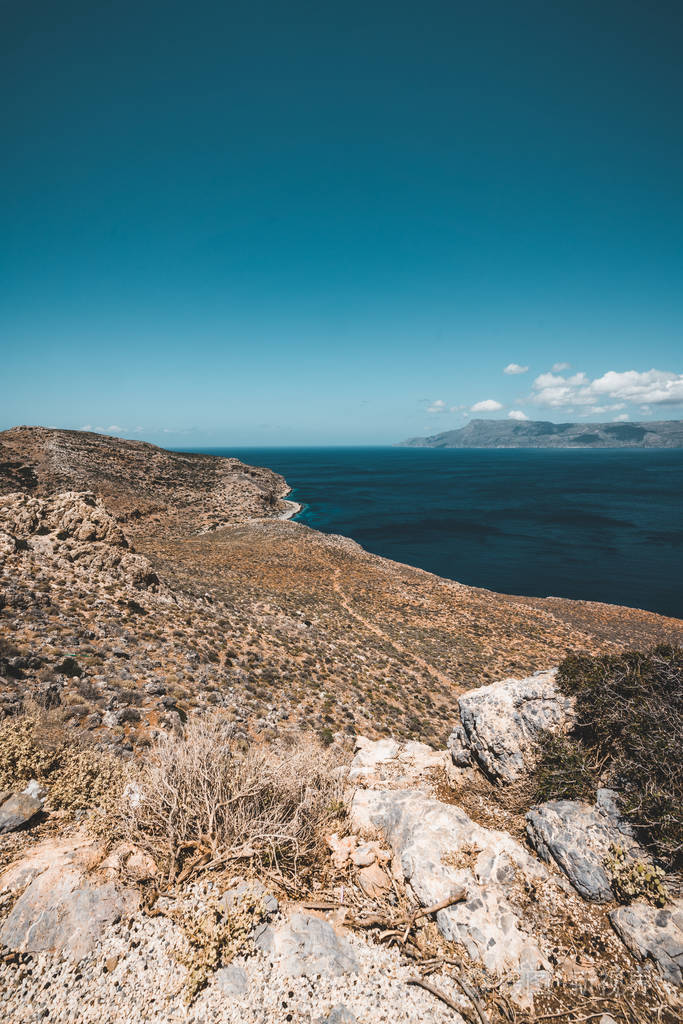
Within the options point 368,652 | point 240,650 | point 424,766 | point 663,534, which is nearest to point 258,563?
point 368,652

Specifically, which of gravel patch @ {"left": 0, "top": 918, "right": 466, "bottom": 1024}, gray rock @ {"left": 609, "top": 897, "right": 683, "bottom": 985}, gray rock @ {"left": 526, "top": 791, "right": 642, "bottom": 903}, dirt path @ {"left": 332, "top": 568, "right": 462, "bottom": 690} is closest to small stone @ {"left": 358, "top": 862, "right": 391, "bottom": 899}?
gravel patch @ {"left": 0, "top": 918, "right": 466, "bottom": 1024}

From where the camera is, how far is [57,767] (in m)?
6.26

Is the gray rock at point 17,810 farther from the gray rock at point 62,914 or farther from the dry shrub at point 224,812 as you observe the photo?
the dry shrub at point 224,812

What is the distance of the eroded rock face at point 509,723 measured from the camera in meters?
7.03

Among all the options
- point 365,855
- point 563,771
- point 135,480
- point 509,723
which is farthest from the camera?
point 135,480

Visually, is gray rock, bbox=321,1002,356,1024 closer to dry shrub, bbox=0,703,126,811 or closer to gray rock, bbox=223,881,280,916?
gray rock, bbox=223,881,280,916

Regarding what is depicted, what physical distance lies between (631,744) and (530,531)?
78.5 meters

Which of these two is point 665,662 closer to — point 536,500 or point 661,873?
point 661,873

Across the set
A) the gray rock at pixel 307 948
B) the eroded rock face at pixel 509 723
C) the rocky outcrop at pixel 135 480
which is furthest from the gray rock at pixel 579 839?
the rocky outcrop at pixel 135 480

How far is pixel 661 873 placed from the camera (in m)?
4.52

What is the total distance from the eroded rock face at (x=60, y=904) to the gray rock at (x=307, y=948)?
1.66 metres

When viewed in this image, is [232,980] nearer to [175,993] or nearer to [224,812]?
[175,993]

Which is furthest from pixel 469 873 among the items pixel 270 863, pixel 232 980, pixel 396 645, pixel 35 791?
pixel 396 645

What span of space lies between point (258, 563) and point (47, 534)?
64.4 ft
